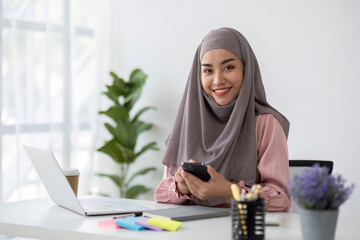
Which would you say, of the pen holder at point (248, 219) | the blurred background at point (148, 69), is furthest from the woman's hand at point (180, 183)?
the blurred background at point (148, 69)

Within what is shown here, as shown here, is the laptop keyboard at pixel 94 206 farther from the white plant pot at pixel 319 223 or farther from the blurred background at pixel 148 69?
the blurred background at pixel 148 69

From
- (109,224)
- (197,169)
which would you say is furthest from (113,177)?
(109,224)

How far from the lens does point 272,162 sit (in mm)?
2070

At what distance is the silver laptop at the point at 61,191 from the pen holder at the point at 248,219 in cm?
55

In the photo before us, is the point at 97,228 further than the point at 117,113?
No

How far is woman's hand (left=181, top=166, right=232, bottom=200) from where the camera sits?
1891mm

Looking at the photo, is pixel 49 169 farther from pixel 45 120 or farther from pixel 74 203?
pixel 45 120

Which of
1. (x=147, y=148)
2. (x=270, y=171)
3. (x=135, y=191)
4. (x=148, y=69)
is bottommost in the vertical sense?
(x=135, y=191)

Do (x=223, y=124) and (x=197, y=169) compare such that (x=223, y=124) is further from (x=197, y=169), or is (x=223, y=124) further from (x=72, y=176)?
(x=72, y=176)

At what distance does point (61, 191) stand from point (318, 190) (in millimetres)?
991

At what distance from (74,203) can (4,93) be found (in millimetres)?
1950

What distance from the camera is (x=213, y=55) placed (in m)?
2.24

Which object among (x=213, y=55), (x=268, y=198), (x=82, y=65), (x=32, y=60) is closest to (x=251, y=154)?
(x=268, y=198)

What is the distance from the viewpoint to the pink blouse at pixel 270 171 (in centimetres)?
197
